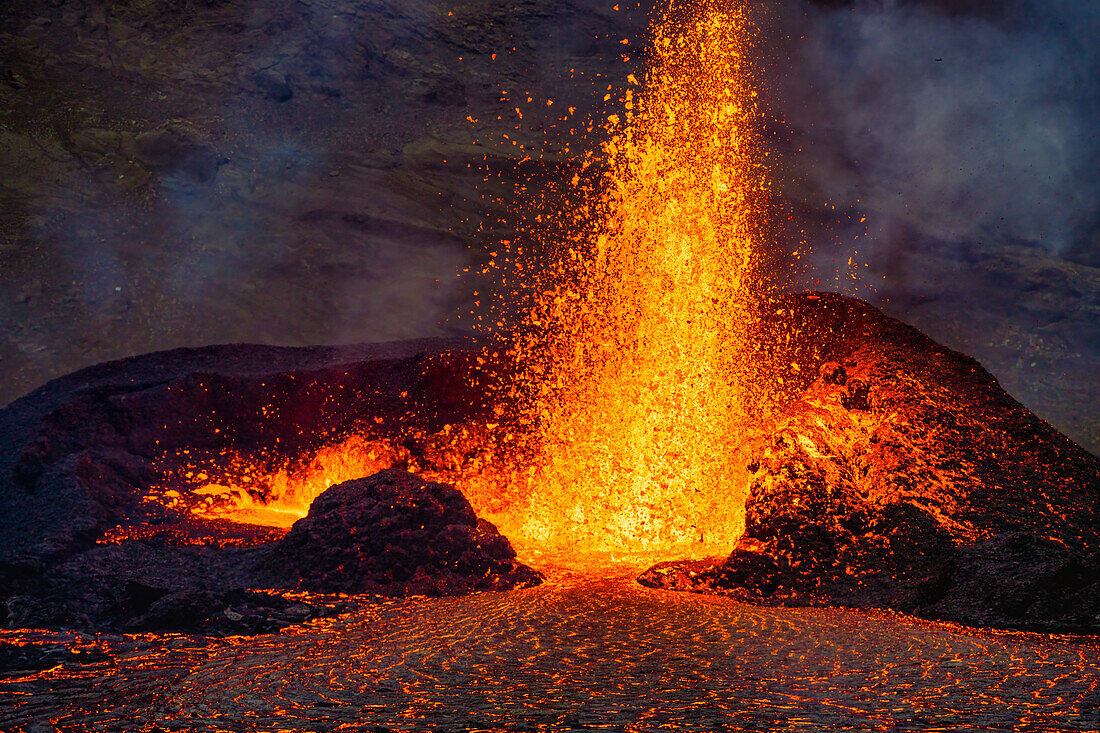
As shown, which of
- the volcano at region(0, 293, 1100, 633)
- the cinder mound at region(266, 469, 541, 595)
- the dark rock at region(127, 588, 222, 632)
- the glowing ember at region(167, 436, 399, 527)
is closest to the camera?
the dark rock at region(127, 588, 222, 632)

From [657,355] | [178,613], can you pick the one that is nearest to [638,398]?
[657,355]

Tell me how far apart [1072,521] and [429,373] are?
934 centimetres

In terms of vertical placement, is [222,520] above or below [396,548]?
above

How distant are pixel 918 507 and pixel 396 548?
4.60m

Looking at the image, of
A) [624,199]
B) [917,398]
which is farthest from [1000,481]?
[624,199]

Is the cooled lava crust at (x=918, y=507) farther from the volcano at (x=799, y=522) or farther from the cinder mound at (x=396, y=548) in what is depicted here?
the cinder mound at (x=396, y=548)

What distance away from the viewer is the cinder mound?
7.39 m

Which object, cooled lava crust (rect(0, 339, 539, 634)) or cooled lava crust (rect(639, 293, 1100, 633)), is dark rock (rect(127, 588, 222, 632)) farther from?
cooled lava crust (rect(639, 293, 1100, 633))

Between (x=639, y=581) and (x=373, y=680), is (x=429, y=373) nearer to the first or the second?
(x=639, y=581)

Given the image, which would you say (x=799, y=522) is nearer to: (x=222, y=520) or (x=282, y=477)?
(x=222, y=520)

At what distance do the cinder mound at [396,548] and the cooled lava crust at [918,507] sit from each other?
1559 mm

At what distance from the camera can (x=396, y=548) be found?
772 centimetres

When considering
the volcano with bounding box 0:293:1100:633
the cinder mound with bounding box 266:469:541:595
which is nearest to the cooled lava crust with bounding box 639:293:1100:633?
the volcano with bounding box 0:293:1100:633

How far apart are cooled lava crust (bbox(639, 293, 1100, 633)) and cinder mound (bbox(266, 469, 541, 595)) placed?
5.11 feet
